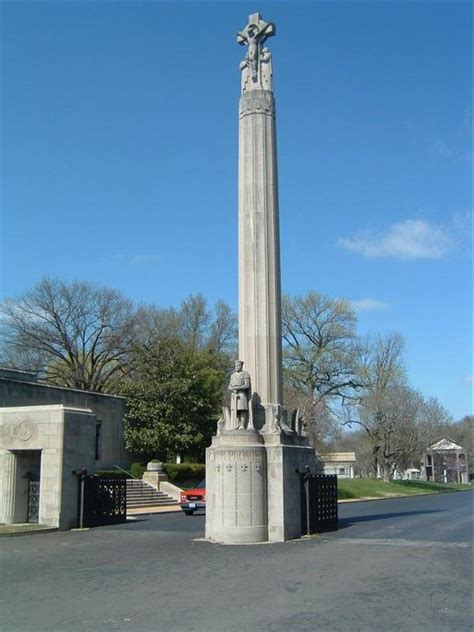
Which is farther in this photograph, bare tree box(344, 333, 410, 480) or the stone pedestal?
bare tree box(344, 333, 410, 480)

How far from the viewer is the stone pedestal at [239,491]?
16.8 metres

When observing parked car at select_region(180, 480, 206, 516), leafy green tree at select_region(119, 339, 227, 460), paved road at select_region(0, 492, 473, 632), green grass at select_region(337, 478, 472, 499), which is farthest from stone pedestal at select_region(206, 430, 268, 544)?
leafy green tree at select_region(119, 339, 227, 460)

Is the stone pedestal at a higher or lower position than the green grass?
higher

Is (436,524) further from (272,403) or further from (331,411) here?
(331,411)

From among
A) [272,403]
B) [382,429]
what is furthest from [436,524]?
[382,429]

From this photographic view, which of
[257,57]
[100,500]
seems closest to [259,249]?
[257,57]

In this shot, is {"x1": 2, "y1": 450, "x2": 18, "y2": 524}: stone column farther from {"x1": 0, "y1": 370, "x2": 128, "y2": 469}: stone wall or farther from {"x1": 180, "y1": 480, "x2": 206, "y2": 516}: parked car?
{"x1": 0, "y1": 370, "x2": 128, "y2": 469}: stone wall

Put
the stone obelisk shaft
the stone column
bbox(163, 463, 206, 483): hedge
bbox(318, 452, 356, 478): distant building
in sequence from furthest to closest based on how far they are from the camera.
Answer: bbox(318, 452, 356, 478): distant building
bbox(163, 463, 206, 483): hedge
the stone column
the stone obelisk shaft

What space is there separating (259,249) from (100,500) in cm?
987

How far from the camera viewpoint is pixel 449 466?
103 m

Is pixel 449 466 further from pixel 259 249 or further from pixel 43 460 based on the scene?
pixel 259 249

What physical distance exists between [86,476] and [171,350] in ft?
86.3

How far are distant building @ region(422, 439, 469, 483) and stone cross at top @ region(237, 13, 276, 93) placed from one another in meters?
84.0

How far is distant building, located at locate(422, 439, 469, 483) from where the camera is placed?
323 feet
